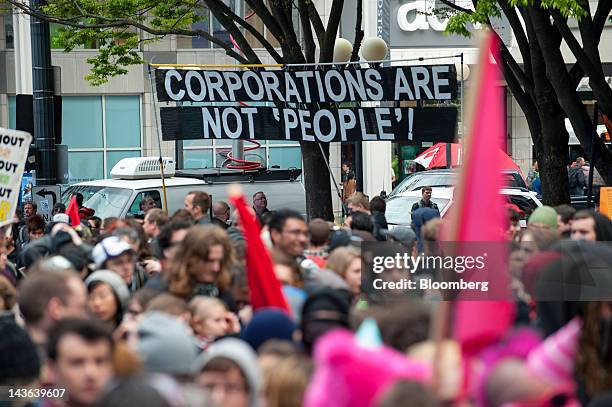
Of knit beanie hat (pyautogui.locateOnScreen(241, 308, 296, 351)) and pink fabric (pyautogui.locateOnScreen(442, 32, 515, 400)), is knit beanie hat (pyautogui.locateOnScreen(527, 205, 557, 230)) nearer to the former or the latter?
knit beanie hat (pyautogui.locateOnScreen(241, 308, 296, 351))

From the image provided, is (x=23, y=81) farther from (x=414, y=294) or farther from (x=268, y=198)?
(x=414, y=294)

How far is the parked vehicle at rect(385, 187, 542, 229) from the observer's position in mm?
18038

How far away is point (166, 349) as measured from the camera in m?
5.09

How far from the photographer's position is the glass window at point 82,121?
35625 millimetres

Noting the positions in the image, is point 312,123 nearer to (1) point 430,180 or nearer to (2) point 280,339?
(1) point 430,180

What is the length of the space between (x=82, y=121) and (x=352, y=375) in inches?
1280

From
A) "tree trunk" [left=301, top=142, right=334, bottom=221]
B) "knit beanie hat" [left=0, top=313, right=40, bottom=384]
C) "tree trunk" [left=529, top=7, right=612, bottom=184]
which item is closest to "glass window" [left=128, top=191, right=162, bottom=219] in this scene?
"tree trunk" [left=301, top=142, right=334, bottom=221]

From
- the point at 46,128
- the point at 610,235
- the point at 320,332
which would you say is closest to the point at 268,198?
the point at 46,128

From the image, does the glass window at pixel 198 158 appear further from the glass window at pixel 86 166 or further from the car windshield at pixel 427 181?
the car windshield at pixel 427 181

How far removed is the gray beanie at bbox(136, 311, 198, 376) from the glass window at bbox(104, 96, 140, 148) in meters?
31.2

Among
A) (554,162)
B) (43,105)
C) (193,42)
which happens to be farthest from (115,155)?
(554,162)

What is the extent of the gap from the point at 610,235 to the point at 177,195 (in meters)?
9.83

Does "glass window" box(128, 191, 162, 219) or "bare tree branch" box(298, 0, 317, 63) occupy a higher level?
"bare tree branch" box(298, 0, 317, 63)

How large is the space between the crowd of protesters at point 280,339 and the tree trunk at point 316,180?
9.89 meters
